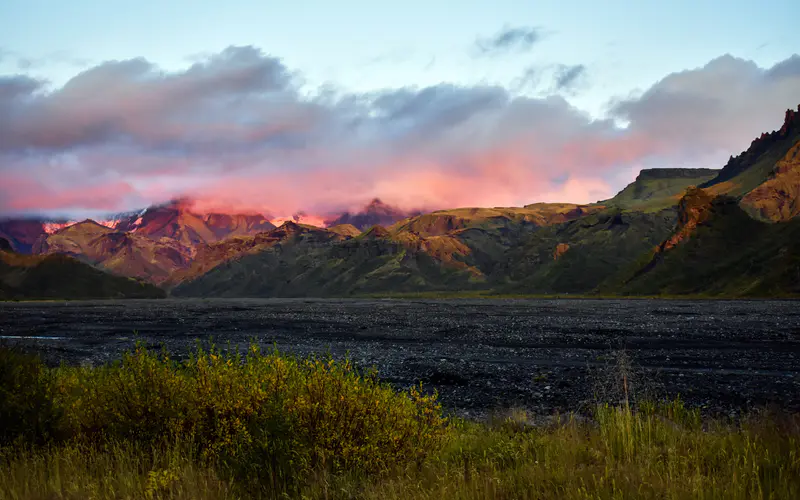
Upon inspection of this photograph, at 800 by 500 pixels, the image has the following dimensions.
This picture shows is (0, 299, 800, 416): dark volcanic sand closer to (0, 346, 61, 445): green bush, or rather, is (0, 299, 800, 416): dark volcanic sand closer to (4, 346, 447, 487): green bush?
(4, 346, 447, 487): green bush

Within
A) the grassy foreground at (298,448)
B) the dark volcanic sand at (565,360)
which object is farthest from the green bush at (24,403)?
the dark volcanic sand at (565,360)

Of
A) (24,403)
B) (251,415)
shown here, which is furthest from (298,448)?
(24,403)

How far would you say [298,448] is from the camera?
27.3 ft

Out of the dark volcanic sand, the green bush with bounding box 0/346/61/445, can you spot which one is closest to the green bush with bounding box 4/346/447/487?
the green bush with bounding box 0/346/61/445

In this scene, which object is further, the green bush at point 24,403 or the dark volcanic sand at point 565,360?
the dark volcanic sand at point 565,360

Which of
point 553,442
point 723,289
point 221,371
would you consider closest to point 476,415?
point 553,442

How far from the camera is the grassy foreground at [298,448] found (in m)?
7.09

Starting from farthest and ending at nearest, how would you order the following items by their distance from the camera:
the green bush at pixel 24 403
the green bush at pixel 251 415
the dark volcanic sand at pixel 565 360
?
the dark volcanic sand at pixel 565 360
the green bush at pixel 24 403
the green bush at pixel 251 415

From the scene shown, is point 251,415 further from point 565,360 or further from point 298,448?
point 565,360

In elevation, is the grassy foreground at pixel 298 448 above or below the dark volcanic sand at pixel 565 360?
above

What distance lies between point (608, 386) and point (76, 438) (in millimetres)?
26447

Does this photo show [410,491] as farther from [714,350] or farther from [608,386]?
[714,350]

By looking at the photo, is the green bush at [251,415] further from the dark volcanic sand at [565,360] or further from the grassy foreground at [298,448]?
the dark volcanic sand at [565,360]

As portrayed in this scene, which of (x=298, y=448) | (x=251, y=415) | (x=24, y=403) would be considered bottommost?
(x=298, y=448)
